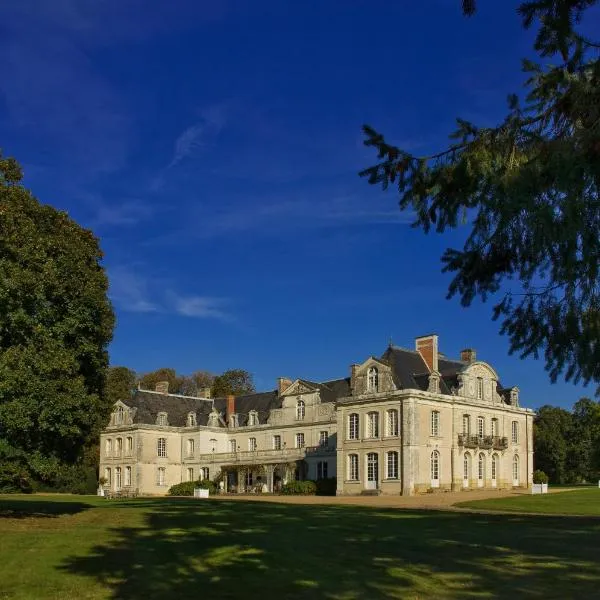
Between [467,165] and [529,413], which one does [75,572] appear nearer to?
[467,165]

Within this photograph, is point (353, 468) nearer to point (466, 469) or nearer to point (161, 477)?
point (466, 469)

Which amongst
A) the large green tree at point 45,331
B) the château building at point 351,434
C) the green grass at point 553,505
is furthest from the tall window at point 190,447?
the large green tree at point 45,331

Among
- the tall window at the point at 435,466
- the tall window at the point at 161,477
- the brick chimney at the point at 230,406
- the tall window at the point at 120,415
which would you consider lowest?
the tall window at the point at 161,477

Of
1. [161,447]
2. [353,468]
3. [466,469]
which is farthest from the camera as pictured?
[161,447]

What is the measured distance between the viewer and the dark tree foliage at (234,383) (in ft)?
254

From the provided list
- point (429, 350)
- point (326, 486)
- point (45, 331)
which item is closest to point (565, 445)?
point (429, 350)

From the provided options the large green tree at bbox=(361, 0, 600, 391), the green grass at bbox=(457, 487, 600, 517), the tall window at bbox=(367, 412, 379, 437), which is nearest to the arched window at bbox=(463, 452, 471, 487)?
the tall window at bbox=(367, 412, 379, 437)

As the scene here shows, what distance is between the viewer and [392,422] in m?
44.8

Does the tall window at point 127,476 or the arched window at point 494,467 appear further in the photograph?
the tall window at point 127,476

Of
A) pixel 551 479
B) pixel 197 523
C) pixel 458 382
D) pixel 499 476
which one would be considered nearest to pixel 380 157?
pixel 197 523

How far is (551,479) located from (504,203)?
226 feet

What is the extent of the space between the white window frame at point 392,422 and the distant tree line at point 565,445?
29.1 meters

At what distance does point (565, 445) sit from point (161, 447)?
36809 mm

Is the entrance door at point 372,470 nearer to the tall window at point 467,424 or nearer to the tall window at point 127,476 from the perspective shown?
the tall window at point 467,424
